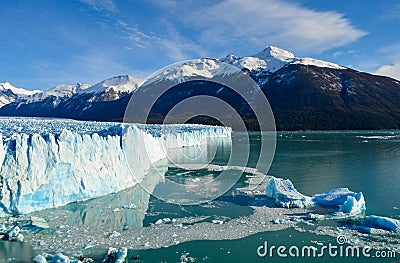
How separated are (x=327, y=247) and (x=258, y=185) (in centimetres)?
679

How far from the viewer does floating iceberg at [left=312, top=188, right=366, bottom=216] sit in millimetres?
10047

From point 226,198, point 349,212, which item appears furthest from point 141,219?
point 349,212

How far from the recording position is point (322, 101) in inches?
3413

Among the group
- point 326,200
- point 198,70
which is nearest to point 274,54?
point 198,70

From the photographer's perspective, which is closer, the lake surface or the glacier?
the lake surface

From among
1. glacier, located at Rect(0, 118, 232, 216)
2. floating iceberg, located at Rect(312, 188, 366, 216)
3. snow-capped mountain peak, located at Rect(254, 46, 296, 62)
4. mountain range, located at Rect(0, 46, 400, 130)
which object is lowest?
floating iceberg, located at Rect(312, 188, 366, 216)

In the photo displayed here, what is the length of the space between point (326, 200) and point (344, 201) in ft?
1.80

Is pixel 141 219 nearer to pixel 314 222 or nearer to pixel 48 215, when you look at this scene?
pixel 48 215

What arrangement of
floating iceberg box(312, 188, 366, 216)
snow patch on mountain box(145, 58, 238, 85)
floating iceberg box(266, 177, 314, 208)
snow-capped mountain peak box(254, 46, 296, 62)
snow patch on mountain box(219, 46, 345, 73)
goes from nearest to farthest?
floating iceberg box(312, 188, 366, 216), floating iceberg box(266, 177, 314, 208), snow patch on mountain box(219, 46, 345, 73), snow patch on mountain box(145, 58, 238, 85), snow-capped mountain peak box(254, 46, 296, 62)

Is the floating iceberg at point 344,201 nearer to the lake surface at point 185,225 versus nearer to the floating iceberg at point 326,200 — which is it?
the floating iceberg at point 326,200

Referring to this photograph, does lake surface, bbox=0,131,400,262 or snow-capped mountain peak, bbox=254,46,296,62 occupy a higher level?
snow-capped mountain peak, bbox=254,46,296,62

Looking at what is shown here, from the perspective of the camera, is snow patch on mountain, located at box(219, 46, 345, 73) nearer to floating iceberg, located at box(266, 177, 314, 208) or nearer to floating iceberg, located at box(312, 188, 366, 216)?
floating iceberg, located at box(266, 177, 314, 208)

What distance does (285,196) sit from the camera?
1108 cm

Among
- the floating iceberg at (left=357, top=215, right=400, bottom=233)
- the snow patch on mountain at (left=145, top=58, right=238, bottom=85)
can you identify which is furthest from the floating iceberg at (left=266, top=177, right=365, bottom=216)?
the snow patch on mountain at (left=145, top=58, right=238, bottom=85)
